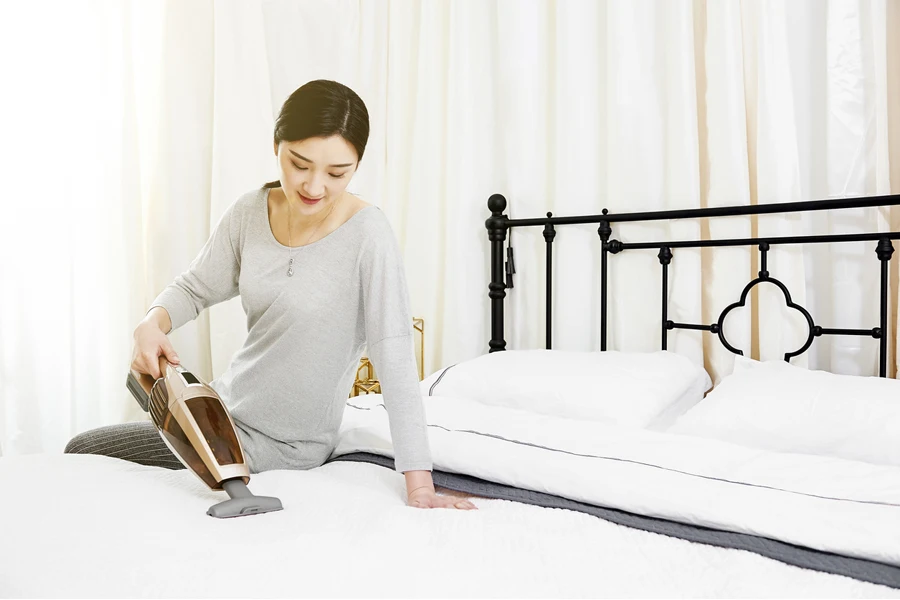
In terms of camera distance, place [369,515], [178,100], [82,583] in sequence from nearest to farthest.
Result: [82,583] → [369,515] → [178,100]

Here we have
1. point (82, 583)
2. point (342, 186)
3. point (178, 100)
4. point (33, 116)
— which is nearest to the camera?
point (82, 583)

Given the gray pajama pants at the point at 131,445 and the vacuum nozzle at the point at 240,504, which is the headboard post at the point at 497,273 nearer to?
the gray pajama pants at the point at 131,445

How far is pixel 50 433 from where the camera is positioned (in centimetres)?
198

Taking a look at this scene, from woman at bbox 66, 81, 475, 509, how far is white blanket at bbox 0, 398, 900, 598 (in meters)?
0.18

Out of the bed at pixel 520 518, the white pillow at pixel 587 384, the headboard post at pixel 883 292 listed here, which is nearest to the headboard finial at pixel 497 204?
the white pillow at pixel 587 384

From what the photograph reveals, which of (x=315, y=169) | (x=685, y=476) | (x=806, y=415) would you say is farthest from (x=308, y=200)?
(x=806, y=415)

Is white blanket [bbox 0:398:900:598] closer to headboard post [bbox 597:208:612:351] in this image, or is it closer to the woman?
the woman

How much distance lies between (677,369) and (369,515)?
1.07m

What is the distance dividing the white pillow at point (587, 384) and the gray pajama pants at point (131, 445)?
Result: 714mm

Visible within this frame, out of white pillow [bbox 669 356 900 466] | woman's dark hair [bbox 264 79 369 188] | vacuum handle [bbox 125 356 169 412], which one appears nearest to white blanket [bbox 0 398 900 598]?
vacuum handle [bbox 125 356 169 412]

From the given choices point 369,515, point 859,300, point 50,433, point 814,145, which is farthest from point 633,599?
point 50,433

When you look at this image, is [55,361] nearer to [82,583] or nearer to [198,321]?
[198,321]

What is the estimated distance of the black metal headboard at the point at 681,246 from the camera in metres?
1.67

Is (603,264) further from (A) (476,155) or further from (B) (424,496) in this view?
(B) (424,496)
